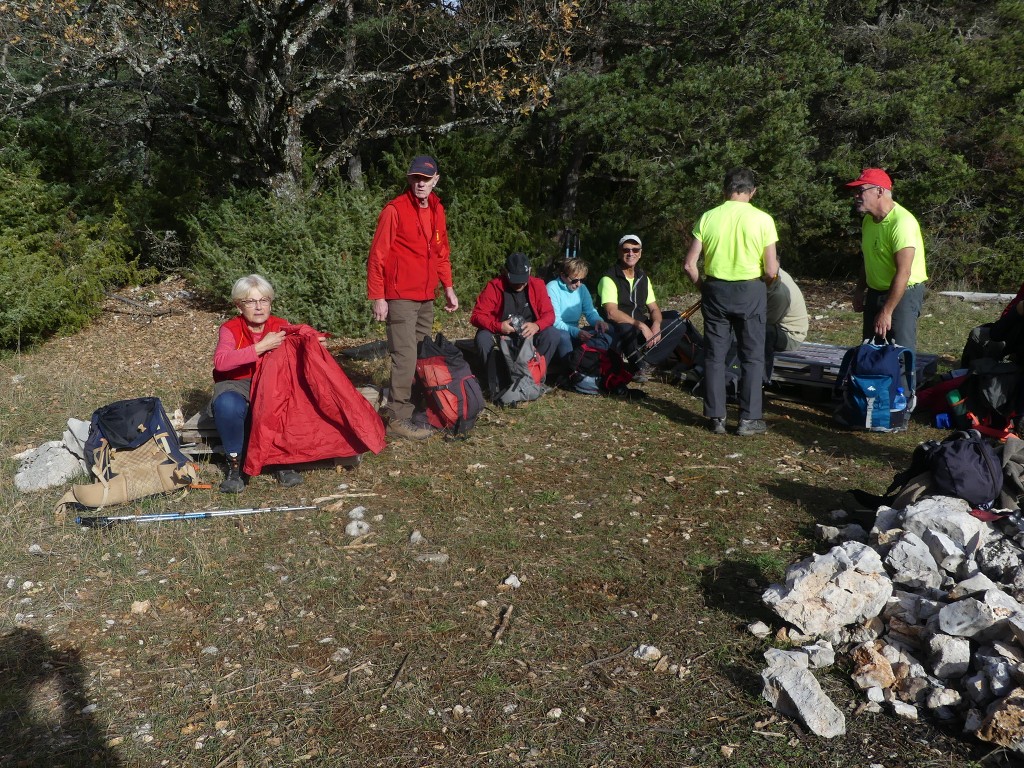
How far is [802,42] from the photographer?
1027 centimetres

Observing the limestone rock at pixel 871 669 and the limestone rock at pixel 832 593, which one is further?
the limestone rock at pixel 832 593

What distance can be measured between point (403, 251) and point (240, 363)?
1.49m

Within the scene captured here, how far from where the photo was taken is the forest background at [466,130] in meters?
9.71

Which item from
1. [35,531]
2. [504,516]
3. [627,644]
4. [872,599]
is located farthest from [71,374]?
[872,599]

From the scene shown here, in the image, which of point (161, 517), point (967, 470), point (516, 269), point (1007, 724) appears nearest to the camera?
point (1007, 724)

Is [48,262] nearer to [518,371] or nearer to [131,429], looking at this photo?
[131,429]

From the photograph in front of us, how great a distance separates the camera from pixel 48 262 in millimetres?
10102

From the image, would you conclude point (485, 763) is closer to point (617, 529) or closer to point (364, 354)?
point (617, 529)

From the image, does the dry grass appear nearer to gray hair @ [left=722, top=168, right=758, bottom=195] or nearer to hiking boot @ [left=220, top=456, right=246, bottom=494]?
hiking boot @ [left=220, top=456, right=246, bottom=494]

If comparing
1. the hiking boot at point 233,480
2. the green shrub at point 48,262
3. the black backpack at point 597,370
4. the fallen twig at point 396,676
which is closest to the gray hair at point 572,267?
the black backpack at point 597,370

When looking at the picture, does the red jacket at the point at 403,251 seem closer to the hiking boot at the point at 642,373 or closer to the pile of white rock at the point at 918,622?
the hiking boot at the point at 642,373

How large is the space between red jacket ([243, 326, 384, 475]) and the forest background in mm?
4429

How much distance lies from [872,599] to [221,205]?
9.55 metres

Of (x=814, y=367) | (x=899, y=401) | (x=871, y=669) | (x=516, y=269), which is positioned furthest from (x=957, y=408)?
(x=871, y=669)
